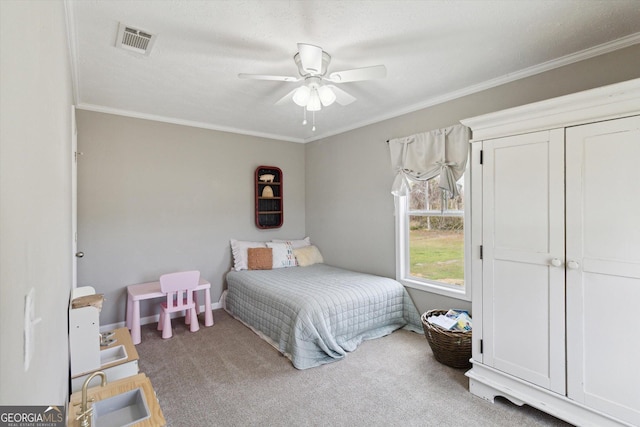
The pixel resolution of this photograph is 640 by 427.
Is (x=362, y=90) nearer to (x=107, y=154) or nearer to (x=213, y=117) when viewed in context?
(x=213, y=117)

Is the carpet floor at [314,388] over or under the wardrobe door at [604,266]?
under

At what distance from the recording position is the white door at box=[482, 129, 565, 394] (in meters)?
1.91

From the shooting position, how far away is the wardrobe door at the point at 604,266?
1659 mm

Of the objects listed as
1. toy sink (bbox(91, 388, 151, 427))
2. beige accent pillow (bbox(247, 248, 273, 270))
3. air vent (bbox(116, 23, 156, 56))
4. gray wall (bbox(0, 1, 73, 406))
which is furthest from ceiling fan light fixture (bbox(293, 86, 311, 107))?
beige accent pillow (bbox(247, 248, 273, 270))

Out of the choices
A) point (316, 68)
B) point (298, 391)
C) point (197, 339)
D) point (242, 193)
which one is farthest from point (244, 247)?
point (316, 68)

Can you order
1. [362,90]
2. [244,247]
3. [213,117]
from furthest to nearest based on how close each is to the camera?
1. [244,247]
2. [213,117]
3. [362,90]

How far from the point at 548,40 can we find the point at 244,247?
370cm

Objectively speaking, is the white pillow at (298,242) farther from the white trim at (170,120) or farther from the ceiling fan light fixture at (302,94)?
the ceiling fan light fixture at (302,94)

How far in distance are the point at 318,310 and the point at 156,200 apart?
238 cm

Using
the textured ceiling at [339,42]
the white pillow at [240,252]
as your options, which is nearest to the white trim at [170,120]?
the textured ceiling at [339,42]

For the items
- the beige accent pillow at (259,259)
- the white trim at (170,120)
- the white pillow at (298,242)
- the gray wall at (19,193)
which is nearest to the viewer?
the gray wall at (19,193)

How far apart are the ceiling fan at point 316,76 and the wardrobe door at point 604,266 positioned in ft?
4.28

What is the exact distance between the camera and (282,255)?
435cm

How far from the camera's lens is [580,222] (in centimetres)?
182
